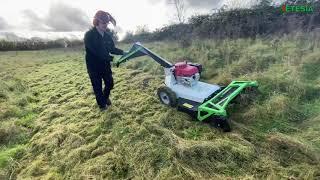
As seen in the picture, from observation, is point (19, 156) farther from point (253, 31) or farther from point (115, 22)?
point (253, 31)

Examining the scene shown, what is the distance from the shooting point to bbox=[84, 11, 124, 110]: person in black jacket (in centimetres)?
555

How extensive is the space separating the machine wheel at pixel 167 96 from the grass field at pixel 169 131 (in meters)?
0.13

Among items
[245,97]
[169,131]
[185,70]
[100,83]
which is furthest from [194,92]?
[100,83]

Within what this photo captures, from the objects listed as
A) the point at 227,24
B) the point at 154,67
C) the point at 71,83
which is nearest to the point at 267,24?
the point at 227,24

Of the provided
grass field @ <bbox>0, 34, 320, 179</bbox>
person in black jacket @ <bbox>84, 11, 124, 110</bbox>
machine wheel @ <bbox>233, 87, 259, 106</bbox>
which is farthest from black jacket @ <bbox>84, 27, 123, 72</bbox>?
machine wheel @ <bbox>233, 87, 259, 106</bbox>

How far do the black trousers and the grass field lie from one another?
25cm

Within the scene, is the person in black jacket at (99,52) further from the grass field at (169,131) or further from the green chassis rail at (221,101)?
the green chassis rail at (221,101)

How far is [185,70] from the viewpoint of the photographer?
5.56 metres

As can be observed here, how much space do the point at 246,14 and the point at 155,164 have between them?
9701 mm

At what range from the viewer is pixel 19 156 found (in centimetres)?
480

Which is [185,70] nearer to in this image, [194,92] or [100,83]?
[194,92]

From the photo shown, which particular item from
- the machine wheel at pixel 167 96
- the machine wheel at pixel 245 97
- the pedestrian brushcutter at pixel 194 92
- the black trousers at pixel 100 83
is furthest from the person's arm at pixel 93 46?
the machine wheel at pixel 245 97

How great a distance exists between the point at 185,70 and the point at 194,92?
0.44 meters

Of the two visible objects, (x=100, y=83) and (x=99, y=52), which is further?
(x=100, y=83)
